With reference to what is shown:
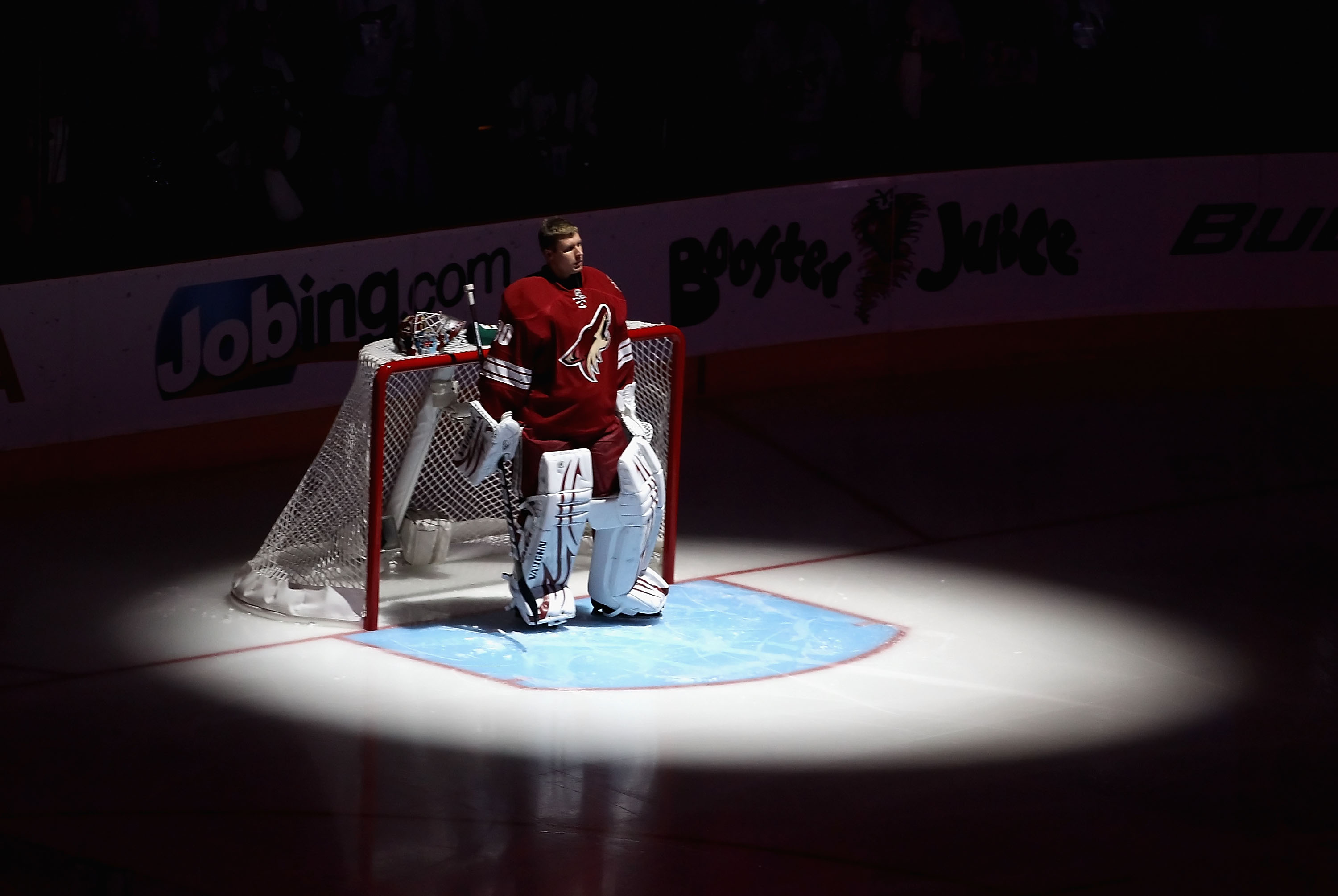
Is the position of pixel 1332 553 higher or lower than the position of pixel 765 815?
higher

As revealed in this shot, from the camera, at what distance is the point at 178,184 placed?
360 inches

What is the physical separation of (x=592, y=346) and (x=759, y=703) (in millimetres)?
1412

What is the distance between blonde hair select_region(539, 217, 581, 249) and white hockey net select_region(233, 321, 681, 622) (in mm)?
627

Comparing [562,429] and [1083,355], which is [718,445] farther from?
[562,429]

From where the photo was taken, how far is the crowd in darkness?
8.94 meters

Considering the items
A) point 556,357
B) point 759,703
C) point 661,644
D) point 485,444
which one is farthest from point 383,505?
point 759,703

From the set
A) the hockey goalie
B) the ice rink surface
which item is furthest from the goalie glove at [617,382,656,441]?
the ice rink surface

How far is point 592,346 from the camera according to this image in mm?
6965

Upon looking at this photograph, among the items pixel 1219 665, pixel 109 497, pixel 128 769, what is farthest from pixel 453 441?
pixel 1219 665

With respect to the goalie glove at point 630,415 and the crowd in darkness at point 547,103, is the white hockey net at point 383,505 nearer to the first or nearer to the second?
the goalie glove at point 630,415

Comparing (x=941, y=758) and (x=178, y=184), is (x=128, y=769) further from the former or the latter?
(x=178, y=184)

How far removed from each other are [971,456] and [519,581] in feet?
10.8

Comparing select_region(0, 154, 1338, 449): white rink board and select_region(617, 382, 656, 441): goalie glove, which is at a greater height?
select_region(0, 154, 1338, 449): white rink board

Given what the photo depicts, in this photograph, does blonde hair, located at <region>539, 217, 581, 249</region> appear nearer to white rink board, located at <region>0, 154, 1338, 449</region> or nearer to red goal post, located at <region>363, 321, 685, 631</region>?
red goal post, located at <region>363, 321, 685, 631</region>
